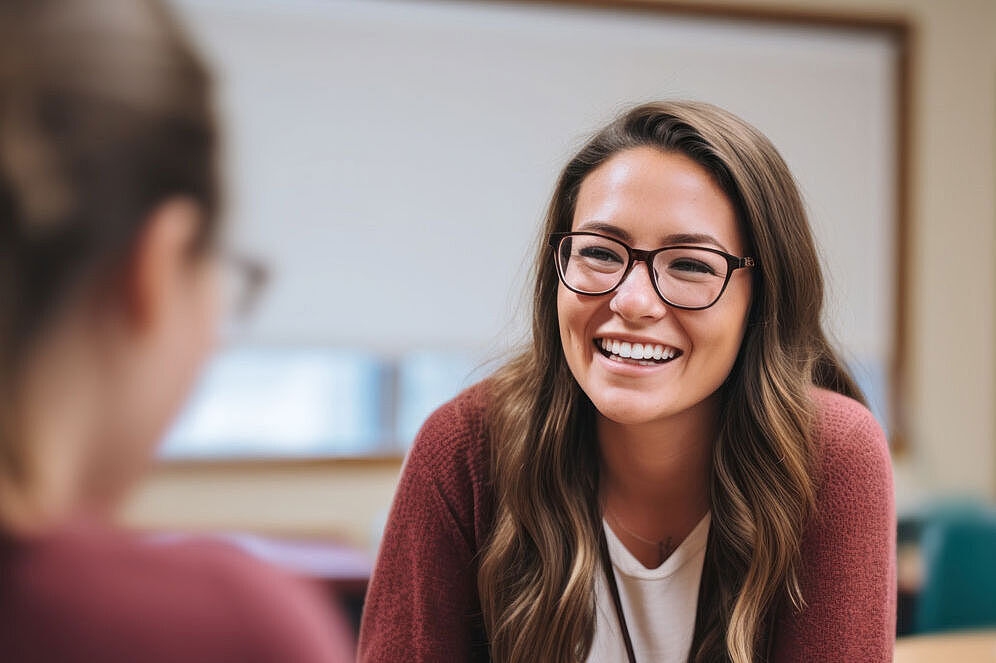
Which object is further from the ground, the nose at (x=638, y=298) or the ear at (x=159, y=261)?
the ear at (x=159, y=261)

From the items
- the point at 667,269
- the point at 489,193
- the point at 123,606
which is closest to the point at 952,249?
the point at 489,193

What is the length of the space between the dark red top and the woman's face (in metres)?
0.78

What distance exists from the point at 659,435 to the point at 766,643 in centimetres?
28

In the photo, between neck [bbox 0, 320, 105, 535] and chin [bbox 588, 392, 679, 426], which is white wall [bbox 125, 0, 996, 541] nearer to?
chin [bbox 588, 392, 679, 426]

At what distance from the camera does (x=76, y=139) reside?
34cm

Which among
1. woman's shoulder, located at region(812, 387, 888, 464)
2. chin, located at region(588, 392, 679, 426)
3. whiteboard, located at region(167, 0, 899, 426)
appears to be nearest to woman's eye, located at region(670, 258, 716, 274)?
chin, located at region(588, 392, 679, 426)

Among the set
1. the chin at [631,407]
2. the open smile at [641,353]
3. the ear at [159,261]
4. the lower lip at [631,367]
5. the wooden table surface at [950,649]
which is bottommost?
the wooden table surface at [950,649]

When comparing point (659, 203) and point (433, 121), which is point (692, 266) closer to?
point (659, 203)

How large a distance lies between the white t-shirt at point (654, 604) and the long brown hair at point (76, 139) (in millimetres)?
1014

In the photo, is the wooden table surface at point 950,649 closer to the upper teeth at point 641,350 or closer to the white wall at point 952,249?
the upper teeth at point 641,350

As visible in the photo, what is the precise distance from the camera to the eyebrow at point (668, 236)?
1135 millimetres

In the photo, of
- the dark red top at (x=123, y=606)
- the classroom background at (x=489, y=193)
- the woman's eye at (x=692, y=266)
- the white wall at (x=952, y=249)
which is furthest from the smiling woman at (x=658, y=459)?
the white wall at (x=952, y=249)

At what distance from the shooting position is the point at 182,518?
3.15 metres

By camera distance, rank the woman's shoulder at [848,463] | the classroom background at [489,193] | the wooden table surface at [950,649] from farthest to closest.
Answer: the classroom background at [489,193] → the wooden table surface at [950,649] → the woman's shoulder at [848,463]
